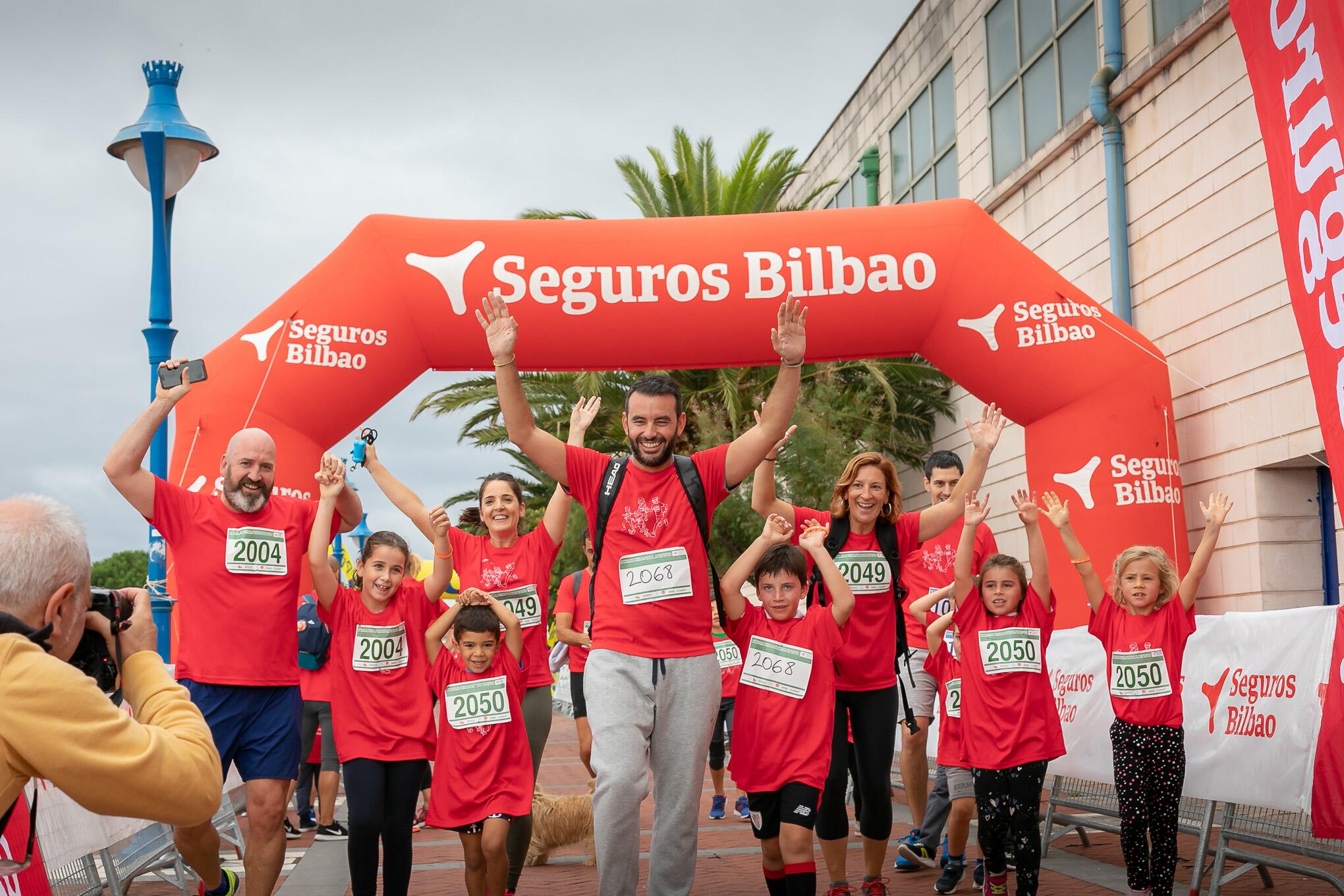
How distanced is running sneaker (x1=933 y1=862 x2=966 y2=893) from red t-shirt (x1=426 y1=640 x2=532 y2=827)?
6.94ft

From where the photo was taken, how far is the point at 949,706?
684cm

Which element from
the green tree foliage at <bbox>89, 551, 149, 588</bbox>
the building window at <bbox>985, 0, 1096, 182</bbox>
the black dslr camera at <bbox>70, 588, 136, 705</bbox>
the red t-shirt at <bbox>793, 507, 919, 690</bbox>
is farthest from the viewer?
the green tree foliage at <bbox>89, 551, 149, 588</bbox>

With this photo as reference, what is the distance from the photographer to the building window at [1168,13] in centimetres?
1065

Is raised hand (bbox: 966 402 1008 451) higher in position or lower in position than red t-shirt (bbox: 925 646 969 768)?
higher

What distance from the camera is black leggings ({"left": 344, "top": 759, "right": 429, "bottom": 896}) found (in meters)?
5.52

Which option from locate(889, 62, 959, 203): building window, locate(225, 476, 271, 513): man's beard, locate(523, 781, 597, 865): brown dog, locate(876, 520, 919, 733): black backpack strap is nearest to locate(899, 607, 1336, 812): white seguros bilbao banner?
locate(876, 520, 919, 733): black backpack strap

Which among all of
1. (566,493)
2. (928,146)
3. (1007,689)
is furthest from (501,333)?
(928,146)

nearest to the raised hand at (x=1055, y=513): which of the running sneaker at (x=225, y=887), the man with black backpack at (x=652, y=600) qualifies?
the man with black backpack at (x=652, y=600)

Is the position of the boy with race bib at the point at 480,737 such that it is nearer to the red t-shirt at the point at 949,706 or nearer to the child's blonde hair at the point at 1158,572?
the red t-shirt at the point at 949,706

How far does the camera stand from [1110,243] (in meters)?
12.1

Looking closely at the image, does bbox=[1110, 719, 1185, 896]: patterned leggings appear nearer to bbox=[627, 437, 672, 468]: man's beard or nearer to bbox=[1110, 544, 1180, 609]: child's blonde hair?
bbox=[1110, 544, 1180, 609]: child's blonde hair

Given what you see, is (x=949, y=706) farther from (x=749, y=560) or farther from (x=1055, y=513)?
(x=749, y=560)

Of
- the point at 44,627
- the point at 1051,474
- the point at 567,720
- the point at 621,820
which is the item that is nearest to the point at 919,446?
the point at 1051,474

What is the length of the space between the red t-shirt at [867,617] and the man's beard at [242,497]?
2397 mm
